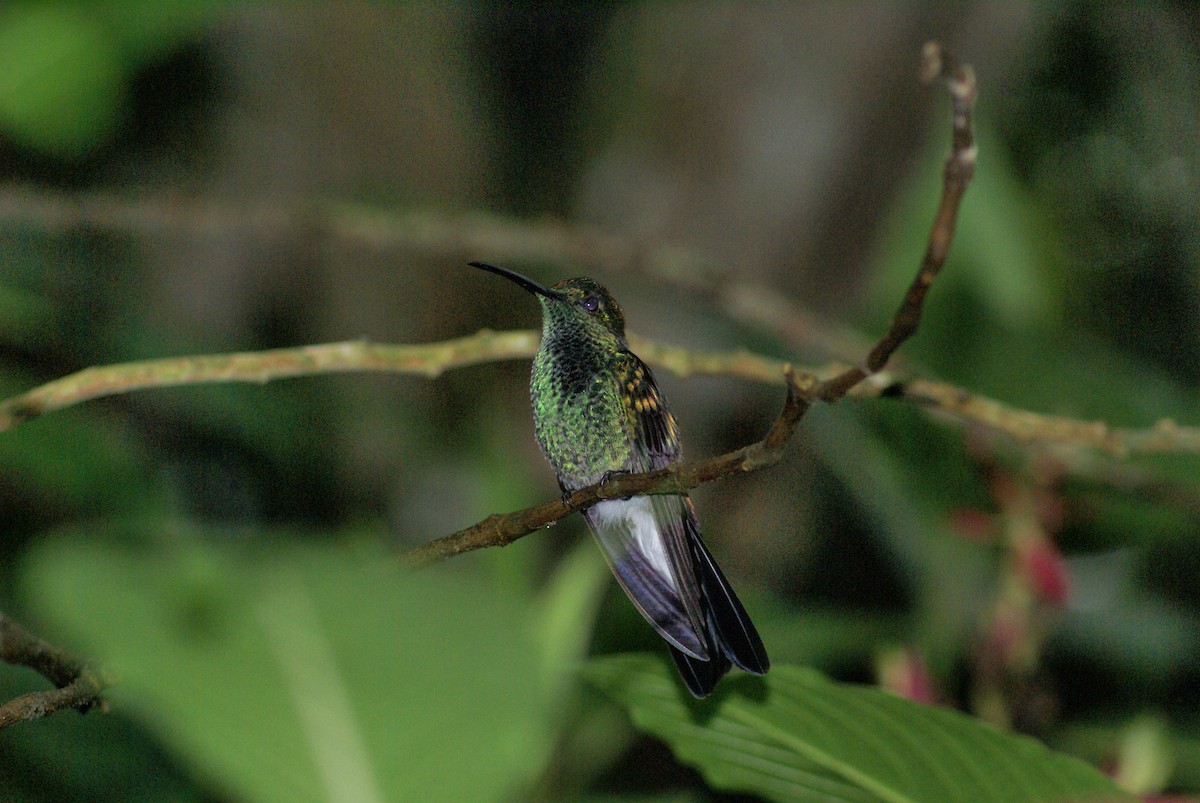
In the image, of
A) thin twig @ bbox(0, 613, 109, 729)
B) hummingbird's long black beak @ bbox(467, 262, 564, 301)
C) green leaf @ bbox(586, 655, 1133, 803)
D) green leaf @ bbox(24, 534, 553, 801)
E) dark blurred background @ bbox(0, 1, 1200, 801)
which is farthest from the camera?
hummingbird's long black beak @ bbox(467, 262, 564, 301)

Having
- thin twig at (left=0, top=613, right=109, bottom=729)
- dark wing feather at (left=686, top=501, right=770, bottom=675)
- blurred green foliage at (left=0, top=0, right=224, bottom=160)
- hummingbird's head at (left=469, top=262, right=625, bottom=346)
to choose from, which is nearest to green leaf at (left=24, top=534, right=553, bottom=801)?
thin twig at (left=0, top=613, right=109, bottom=729)

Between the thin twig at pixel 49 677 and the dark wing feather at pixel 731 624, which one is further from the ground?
the thin twig at pixel 49 677

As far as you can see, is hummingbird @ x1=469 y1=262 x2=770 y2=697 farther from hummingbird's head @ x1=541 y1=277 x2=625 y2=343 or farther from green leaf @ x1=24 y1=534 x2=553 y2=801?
green leaf @ x1=24 y1=534 x2=553 y2=801

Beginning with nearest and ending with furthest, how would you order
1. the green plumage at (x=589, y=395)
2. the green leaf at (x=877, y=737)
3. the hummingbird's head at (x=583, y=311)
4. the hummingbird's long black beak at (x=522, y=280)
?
the green leaf at (x=877, y=737), the hummingbird's long black beak at (x=522, y=280), the green plumage at (x=589, y=395), the hummingbird's head at (x=583, y=311)

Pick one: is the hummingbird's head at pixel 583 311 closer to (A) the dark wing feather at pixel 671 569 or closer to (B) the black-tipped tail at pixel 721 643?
Result: (A) the dark wing feather at pixel 671 569

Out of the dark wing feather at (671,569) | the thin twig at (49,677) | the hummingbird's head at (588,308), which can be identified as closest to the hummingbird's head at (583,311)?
the hummingbird's head at (588,308)

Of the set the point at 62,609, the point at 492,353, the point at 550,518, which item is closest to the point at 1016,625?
the point at 492,353
